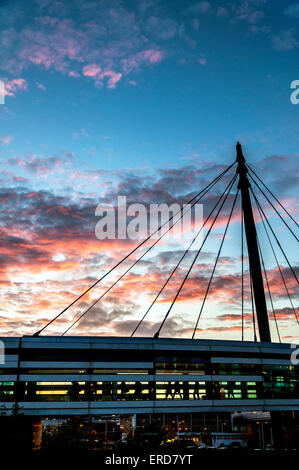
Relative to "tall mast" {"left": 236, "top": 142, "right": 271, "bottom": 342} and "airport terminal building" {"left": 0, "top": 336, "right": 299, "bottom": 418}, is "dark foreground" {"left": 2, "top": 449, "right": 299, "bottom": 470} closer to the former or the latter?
"tall mast" {"left": 236, "top": 142, "right": 271, "bottom": 342}

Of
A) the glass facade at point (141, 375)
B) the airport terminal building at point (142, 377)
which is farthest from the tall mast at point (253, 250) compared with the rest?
the glass facade at point (141, 375)

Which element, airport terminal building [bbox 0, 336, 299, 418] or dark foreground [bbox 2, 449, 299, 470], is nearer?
dark foreground [bbox 2, 449, 299, 470]

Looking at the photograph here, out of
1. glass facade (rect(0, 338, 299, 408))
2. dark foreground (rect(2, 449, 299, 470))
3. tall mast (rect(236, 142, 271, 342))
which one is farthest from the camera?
glass facade (rect(0, 338, 299, 408))

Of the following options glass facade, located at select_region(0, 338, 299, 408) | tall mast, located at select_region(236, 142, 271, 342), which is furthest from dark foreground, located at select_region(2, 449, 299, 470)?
glass facade, located at select_region(0, 338, 299, 408)

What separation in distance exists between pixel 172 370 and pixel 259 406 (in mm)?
16354

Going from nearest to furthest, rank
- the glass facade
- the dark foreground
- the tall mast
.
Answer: the dark foreground < the tall mast < the glass facade

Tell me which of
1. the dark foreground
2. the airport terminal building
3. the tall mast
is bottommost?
the dark foreground

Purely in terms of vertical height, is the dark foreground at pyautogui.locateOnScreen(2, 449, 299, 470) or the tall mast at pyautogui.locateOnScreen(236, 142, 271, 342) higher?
the tall mast at pyautogui.locateOnScreen(236, 142, 271, 342)

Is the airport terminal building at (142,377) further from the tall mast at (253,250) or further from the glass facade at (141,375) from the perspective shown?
the tall mast at (253,250)
